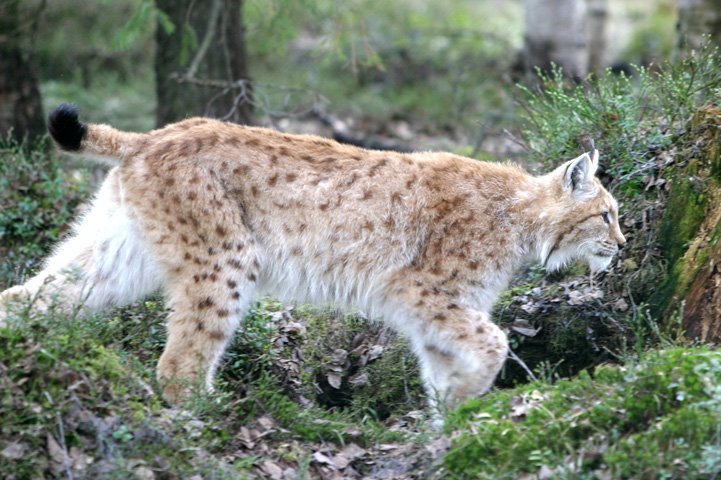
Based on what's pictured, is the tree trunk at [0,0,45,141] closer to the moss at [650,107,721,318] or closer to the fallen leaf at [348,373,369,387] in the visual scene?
the fallen leaf at [348,373,369,387]

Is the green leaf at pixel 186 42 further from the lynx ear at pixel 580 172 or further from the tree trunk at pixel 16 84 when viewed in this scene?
the lynx ear at pixel 580 172

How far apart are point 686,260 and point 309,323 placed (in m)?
2.50

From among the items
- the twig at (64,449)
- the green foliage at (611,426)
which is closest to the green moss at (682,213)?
the green foliage at (611,426)

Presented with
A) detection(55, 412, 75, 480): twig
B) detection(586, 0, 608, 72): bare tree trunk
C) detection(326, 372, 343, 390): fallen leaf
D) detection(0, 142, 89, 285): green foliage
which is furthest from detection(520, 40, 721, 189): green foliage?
detection(586, 0, 608, 72): bare tree trunk

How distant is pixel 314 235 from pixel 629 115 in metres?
2.43

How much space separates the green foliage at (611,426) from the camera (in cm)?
425

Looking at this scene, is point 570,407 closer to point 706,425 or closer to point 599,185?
point 706,425

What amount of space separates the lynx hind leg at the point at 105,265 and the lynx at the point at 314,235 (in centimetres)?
1

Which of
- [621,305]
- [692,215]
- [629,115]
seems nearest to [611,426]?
[621,305]

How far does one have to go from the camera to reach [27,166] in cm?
800

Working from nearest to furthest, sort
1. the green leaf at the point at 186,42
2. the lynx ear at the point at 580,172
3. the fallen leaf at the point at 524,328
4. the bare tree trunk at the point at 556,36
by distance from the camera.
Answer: the lynx ear at the point at 580,172 < the fallen leaf at the point at 524,328 < the green leaf at the point at 186,42 < the bare tree trunk at the point at 556,36

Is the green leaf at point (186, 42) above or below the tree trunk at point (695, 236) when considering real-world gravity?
above

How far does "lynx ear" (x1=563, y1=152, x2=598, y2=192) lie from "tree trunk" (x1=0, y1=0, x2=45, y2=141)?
5.66 meters

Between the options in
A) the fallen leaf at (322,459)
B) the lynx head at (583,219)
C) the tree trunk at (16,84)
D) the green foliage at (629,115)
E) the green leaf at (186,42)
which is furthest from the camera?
the tree trunk at (16,84)
